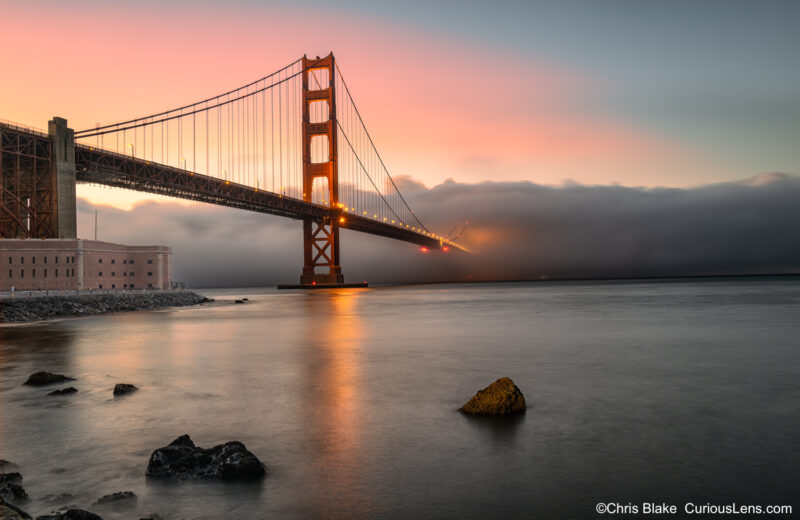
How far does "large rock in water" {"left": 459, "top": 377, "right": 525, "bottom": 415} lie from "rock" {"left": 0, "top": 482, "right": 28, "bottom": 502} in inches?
208

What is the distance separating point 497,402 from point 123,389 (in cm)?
664

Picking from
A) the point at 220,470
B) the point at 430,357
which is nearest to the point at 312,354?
the point at 430,357

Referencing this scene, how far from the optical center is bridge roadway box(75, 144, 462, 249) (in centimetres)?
4572

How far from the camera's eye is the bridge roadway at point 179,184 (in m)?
45.7

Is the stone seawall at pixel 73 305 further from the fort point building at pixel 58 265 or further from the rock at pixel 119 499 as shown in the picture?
the rock at pixel 119 499

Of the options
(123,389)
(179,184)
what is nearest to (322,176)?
(179,184)

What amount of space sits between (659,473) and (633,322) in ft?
69.1

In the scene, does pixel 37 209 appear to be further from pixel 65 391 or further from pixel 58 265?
pixel 65 391

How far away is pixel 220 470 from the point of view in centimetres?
526

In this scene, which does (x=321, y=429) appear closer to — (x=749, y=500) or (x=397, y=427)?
(x=397, y=427)

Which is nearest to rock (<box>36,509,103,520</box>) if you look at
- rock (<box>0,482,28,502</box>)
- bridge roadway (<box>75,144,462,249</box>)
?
rock (<box>0,482,28,502</box>)

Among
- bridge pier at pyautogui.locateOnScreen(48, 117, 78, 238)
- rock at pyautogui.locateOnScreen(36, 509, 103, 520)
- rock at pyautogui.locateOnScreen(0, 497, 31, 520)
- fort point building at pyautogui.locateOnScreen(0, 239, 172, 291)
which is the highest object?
bridge pier at pyautogui.locateOnScreen(48, 117, 78, 238)

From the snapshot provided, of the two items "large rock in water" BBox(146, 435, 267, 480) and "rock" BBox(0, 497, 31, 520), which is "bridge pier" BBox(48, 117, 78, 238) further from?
"rock" BBox(0, 497, 31, 520)

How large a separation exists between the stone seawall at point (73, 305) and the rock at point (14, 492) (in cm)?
2619
